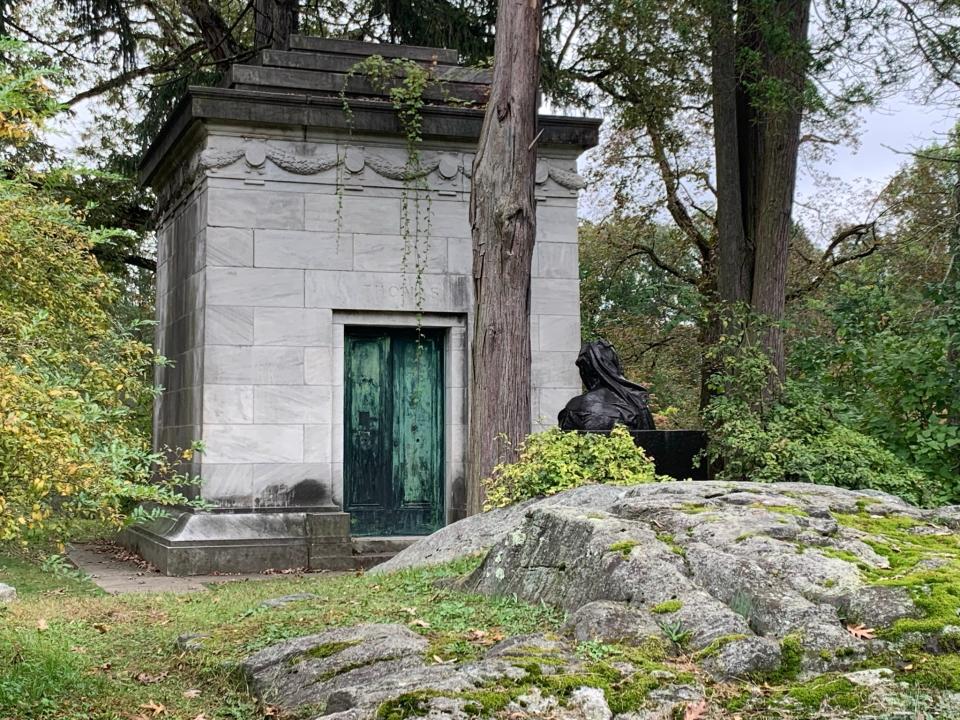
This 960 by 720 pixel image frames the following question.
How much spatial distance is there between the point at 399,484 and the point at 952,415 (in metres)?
6.07

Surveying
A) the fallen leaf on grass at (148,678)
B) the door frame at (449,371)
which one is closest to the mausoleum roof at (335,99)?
the door frame at (449,371)

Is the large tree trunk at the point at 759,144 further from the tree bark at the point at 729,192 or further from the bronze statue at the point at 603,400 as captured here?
the bronze statue at the point at 603,400

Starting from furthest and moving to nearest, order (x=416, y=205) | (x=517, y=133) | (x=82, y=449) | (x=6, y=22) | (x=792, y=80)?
(x=6, y=22) < (x=792, y=80) < (x=416, y=205) < (x=517, y=133) < (x=82, y=449)

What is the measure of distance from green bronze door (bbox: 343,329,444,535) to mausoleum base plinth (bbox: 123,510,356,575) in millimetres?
792

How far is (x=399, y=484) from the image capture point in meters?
12.5

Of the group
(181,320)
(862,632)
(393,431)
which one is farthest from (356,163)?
(862,632)

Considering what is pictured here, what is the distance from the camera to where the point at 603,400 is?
36.2ft

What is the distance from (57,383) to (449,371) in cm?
771

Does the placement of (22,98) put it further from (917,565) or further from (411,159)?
(411,159)

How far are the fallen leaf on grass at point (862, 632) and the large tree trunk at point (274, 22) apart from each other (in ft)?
47.3

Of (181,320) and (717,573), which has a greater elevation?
(181,320)

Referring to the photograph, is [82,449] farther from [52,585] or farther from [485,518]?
[52,585]

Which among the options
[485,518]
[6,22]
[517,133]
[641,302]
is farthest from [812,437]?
[6,22]

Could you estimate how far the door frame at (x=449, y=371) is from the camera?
12.3 m
